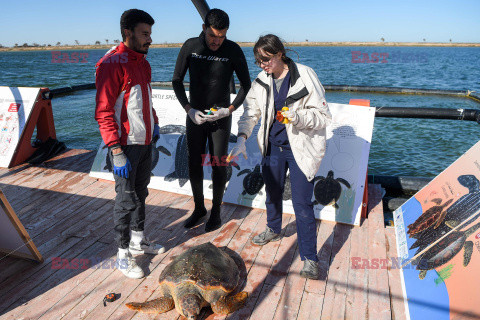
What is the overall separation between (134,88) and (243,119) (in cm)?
102

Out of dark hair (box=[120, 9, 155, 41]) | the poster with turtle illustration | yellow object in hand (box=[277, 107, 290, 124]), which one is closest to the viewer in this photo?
the poster with turtle illustration

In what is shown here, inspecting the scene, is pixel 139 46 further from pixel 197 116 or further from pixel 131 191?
pixel 131 191

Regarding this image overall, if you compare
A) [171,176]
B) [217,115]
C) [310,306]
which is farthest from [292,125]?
[171,176]

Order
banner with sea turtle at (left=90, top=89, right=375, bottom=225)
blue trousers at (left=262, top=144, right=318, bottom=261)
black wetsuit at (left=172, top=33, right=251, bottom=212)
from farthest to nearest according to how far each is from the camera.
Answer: banner with sea turtle at (left=90, top=89, right=375, bottom=225), black wetsuit at (left=172, top=33, right=251, bottom=212), blue trousers at (left=262, top=144, right=318, bottom=261)

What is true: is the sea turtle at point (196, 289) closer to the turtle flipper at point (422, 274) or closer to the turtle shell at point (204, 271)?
the turtle shell at point (204, 271)

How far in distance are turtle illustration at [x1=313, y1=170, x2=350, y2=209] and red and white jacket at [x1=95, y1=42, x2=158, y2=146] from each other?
2229 millimetres

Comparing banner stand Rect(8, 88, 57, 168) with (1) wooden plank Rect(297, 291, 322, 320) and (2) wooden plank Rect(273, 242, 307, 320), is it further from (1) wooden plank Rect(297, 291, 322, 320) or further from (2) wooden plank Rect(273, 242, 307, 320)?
(1) wooden plank Rect(297, 291, 322, 320)

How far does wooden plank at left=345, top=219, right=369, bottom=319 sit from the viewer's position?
2.48 m

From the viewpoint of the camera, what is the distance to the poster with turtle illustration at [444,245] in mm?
2129

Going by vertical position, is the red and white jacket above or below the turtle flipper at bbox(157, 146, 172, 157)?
above

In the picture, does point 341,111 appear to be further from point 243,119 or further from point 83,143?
point 83,143

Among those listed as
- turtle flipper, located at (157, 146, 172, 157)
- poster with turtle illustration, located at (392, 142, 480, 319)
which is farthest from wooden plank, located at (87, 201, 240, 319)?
poster with turtle illustration, located at (392, 142, 480, 319)

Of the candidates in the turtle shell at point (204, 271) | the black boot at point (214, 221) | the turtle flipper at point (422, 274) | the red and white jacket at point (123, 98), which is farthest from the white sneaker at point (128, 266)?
the turtle flipper at point (422, 274)

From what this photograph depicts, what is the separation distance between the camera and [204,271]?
8.23ft
